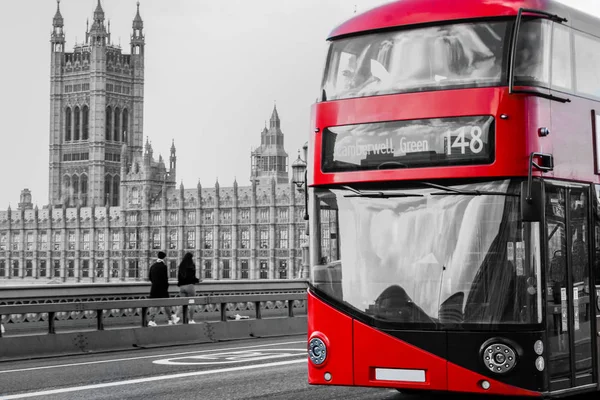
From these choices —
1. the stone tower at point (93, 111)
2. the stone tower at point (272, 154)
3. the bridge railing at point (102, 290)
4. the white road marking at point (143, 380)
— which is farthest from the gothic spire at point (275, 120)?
the white road marking at point (143, 380)

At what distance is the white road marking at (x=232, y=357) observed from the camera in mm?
12539

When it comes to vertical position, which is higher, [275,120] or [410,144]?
[275,120]

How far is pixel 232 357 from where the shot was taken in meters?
13.2

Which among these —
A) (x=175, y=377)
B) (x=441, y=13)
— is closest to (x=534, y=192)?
(x=441, y=13)

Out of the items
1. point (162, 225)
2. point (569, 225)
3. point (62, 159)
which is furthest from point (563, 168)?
point (62, 159)

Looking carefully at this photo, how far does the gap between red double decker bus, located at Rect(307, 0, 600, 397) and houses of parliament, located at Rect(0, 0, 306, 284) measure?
7910cm

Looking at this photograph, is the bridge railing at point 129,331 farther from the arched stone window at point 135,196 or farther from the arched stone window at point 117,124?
the arched stone window at point 117,124

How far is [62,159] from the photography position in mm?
133625

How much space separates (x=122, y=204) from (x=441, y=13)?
97.9 meters

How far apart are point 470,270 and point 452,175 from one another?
27.2 inches

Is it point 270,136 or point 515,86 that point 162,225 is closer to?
point 270,136

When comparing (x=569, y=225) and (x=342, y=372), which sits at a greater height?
(x=569, y=225)

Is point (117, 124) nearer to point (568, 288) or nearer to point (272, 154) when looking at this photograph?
point (272, 154)

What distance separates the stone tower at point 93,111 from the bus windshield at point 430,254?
122 metres
